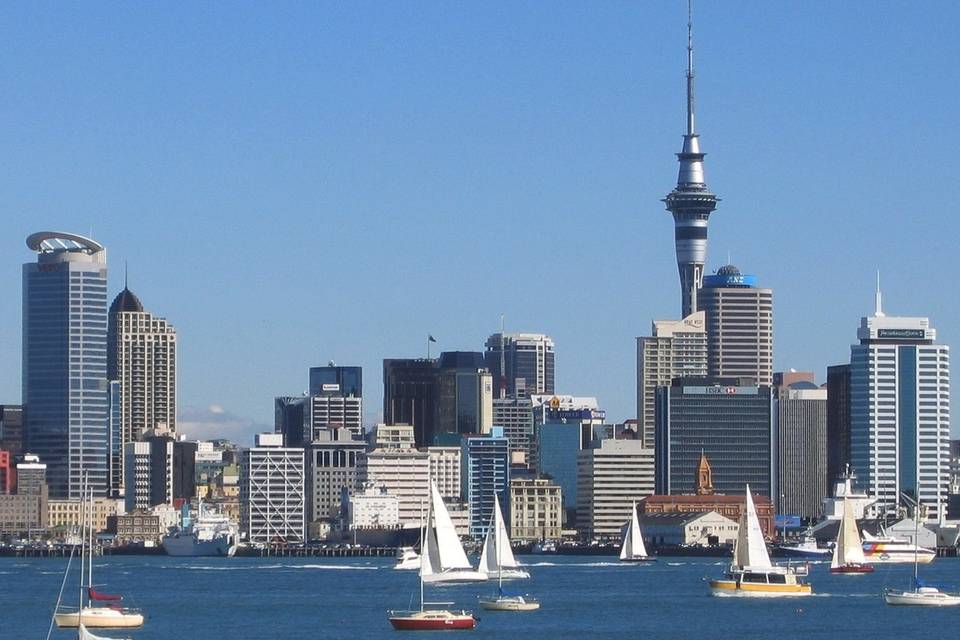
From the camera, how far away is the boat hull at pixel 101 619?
11094 cm

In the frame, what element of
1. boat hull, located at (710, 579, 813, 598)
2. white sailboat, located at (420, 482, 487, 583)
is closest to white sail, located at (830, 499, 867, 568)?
boat hull, located at (710, 579, 813, 598)

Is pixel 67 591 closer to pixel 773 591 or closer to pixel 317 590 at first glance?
pixel 317 590

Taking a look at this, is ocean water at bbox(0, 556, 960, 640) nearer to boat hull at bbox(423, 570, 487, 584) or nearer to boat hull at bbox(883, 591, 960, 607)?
boat hull at bbox(883, 591, 960, 607)

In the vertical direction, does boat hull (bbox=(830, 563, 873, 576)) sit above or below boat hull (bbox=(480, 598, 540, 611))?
below

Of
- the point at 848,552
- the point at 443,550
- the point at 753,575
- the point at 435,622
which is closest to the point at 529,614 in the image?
the point at 443,550

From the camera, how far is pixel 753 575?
139500mm

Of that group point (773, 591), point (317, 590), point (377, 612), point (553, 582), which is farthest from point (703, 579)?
point (377, 612)

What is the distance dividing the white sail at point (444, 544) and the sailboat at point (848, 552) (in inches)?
2423

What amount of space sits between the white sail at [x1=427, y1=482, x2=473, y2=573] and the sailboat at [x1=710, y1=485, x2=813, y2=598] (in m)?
18.2

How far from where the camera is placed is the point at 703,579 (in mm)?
180875

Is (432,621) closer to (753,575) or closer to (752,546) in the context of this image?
(753,575)

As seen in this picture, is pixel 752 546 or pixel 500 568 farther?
pixel 752 546

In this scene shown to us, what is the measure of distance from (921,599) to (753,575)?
1076 centimetres

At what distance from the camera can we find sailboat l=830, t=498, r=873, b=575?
186 meters
